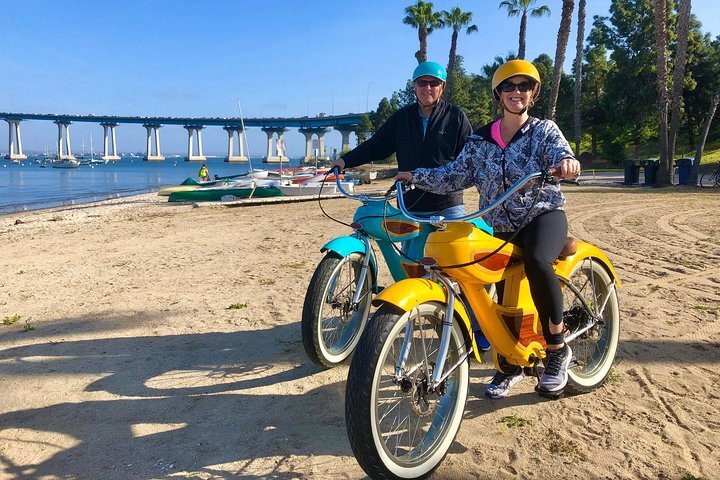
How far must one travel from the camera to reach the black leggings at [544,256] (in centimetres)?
261

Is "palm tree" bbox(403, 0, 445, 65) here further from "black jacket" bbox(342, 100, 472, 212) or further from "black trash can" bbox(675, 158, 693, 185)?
"black jacket" bbox(342, 100, 472, 212)

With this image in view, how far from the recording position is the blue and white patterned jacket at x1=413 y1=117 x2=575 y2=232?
8.89 ft

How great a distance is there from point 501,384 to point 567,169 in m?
1.59

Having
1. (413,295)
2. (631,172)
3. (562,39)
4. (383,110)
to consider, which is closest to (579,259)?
(413,295)

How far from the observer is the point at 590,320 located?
331cm

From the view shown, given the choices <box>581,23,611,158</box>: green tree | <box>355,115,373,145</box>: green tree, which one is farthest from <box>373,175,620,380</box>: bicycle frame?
<box>355,115,373,145</box>: green tree

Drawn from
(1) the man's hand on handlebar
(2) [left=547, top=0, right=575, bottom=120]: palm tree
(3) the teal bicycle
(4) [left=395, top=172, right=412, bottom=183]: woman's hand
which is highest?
(2) [left=547, top=0, right=575, bottom=120]: palm tree

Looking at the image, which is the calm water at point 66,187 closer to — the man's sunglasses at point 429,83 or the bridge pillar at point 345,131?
the man's sunglasses at point 429,83

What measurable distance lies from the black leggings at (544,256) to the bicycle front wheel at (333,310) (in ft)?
4.29

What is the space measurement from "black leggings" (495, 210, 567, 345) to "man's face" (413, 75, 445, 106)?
50.2 inches

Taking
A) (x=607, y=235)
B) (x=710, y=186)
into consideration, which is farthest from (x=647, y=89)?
(x=607, y=235)

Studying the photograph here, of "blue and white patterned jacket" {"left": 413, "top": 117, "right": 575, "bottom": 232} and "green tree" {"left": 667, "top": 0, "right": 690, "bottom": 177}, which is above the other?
"green tree" {"left": 667, "top": 0, "right": 690, "bottom": 177}

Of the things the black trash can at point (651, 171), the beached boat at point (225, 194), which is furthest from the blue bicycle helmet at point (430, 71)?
the black trash can at point (651, 171)

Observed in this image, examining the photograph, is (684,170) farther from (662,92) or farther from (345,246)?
(345,246)
